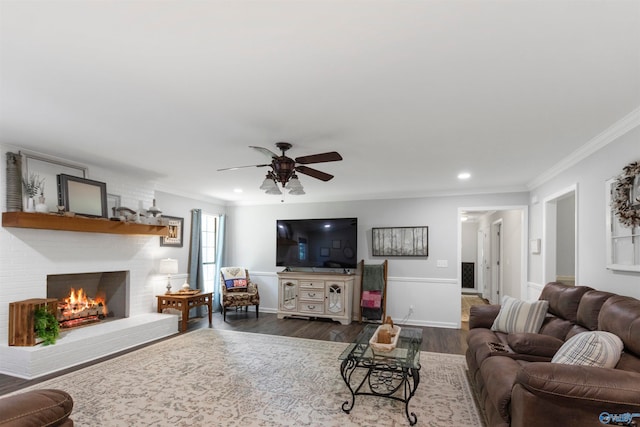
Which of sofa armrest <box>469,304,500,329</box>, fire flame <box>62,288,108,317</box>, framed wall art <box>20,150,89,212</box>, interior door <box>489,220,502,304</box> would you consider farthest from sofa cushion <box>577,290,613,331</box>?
fire flame <box>62,288,108,317</box>

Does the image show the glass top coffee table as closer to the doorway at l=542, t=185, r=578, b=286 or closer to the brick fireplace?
the doorway at l=542, t=185, r=578, b=286

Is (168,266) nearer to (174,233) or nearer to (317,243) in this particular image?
(174,233)

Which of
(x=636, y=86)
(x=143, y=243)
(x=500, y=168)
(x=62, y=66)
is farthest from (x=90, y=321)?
(x=636, y=86)

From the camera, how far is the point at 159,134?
320cm

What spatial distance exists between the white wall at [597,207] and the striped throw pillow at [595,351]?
845mm

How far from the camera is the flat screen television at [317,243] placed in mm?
6254

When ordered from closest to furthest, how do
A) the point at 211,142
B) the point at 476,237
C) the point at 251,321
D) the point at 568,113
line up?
the point at 568,113 < the point at 211,142 < the point at 251,321 < the point at 476,237

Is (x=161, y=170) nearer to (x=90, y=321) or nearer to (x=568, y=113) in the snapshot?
(x=90, y=321)

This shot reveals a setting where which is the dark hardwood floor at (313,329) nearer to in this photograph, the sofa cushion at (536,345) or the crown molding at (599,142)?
the sofa cushion at (536,345)

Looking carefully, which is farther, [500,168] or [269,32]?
[500,168]

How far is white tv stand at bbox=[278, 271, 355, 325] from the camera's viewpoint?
6.04 m

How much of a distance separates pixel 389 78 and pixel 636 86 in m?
1.58

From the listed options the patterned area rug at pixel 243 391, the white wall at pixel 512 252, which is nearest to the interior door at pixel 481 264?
the white wall at pixel 512 252

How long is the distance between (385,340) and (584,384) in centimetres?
167
